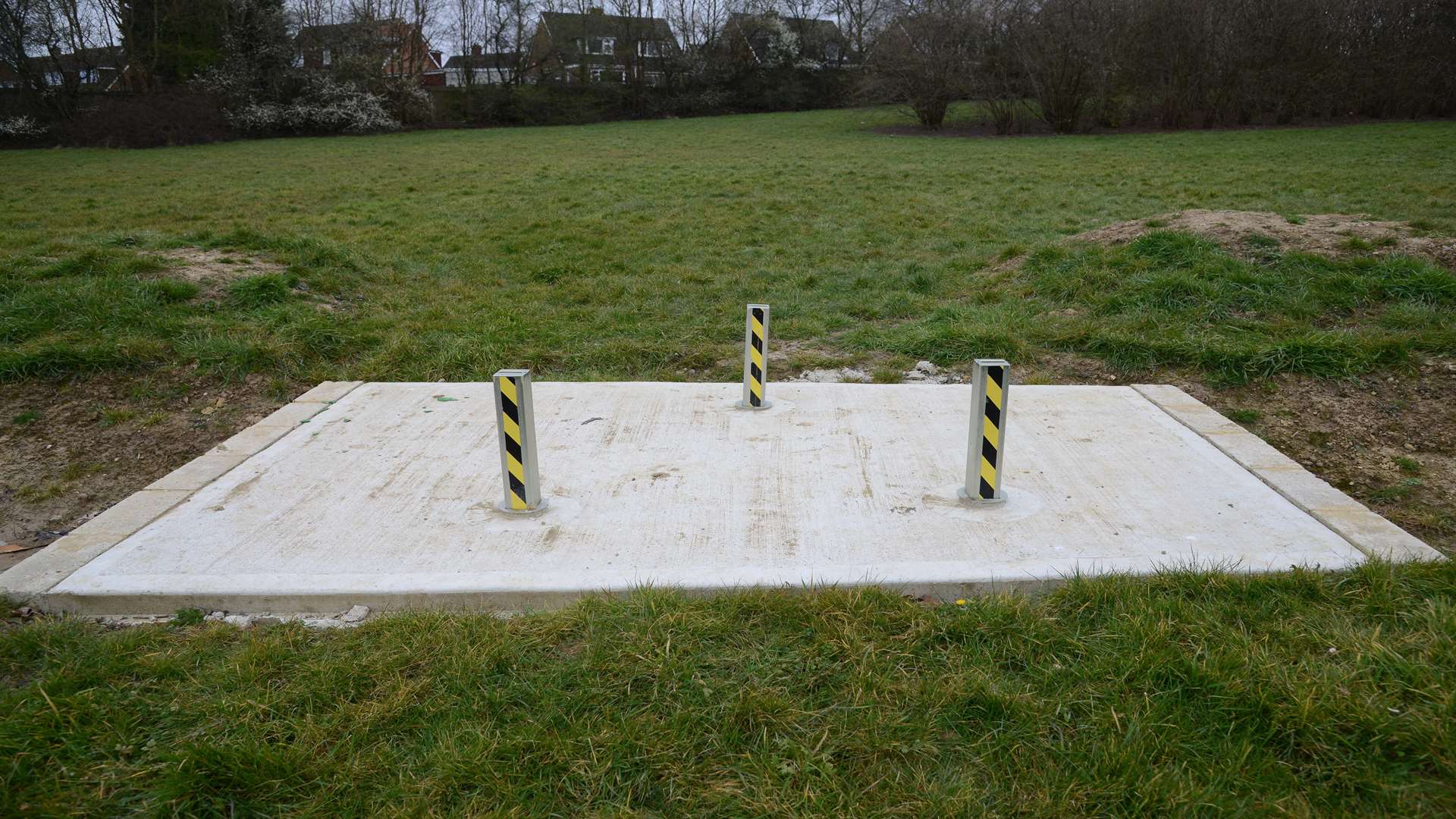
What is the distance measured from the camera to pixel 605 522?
4.06 metres

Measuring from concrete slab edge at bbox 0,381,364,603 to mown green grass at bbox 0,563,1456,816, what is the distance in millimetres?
421

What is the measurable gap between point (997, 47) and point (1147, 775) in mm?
28038

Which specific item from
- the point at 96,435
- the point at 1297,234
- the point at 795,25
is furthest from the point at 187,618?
the point at 795,25

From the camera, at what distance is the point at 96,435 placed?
549 centimetres

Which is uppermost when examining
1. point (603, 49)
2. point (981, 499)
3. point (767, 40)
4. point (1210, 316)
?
point (767, 40)

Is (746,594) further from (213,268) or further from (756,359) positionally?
(213,268)

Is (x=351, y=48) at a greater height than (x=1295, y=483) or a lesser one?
greater

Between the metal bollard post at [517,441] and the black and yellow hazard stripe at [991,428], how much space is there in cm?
204

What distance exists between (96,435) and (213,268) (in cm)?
325

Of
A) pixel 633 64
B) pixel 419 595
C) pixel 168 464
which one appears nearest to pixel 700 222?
pixel 168 464

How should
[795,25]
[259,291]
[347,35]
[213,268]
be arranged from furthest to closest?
1. [795,25]
2. [347,35]
3. [213,268]
4. [259,291]

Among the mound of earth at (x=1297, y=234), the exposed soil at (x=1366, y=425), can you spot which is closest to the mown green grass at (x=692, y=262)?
the exposed soil at (x=1366, y=425)

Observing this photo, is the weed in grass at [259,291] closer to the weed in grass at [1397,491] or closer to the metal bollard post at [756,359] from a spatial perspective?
the metal bollard post at [756,359]

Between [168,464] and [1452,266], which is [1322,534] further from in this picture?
[168,464]
